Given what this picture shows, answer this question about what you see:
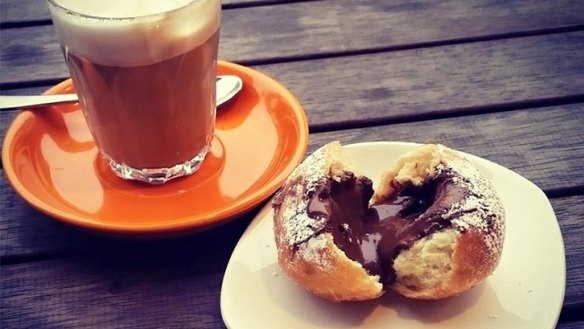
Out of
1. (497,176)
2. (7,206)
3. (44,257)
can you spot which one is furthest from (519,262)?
(7,206)

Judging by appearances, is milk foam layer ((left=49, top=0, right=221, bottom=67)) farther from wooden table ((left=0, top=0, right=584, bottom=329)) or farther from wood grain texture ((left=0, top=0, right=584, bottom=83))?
wood grain texture ((left=0, top=0, right=584, bottom=83))

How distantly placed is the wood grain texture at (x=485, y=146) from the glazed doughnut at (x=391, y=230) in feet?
0.75

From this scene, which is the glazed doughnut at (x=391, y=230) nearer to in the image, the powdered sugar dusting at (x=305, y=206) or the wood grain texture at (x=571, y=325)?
the powdered sugar dusting at (x=305, y=206)

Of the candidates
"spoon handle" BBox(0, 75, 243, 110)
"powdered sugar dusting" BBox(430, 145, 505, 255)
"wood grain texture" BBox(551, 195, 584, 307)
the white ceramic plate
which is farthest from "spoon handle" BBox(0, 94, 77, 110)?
"wood grain texture" BBox(551, 195, 584, 307)

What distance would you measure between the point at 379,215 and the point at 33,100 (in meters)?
0.63

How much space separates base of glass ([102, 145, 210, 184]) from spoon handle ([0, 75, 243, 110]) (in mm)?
145

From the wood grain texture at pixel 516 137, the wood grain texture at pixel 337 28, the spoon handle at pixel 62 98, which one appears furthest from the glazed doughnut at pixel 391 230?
the wood grain texture at pixel 337 28

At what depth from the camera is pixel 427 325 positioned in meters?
0.81

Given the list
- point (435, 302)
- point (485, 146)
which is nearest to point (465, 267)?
point (435, 302)

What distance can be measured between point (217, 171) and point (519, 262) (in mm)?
469

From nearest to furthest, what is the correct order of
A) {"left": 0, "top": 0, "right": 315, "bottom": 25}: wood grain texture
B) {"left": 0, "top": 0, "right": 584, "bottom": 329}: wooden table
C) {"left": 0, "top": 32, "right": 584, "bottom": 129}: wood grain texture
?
{"left": 0, "top": 0, "right": 584, "bottom": 329}: wooden table < {"left": 0, "top": 32, "right": 584, "bottom": 129}: wood grain texture < {"left": 0, "top": 0, "right": 315, "bottom": 25}: wood grain texture

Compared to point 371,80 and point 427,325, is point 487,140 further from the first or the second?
point 427,325

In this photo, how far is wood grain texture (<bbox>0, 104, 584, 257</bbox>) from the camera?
991 millimetres

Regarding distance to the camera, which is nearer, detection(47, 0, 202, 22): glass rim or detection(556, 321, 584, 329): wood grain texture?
detection(556, 321, 584, 329): wood grain texture
